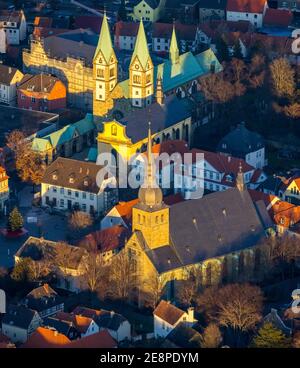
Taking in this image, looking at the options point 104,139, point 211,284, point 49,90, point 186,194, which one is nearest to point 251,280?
point 211,284

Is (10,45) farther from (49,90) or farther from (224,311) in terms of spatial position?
(224,311)

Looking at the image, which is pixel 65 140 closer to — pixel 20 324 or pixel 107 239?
pixel 107 239

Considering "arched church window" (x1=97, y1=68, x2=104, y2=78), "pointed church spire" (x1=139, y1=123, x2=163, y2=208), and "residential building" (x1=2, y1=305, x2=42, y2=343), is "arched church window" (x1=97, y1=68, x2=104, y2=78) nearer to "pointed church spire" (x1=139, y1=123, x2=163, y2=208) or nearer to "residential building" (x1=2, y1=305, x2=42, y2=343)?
"pointed church spire" (x1=139, y1=123, x2=163, y2=208)

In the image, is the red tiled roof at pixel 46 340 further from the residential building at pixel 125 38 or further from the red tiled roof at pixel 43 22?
the red tiled roof at pixel 43 22

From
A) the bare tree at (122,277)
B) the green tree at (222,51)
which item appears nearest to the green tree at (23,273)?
the bare tree at (122,277)

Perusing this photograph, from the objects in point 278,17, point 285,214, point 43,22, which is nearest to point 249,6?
point 278,17
